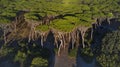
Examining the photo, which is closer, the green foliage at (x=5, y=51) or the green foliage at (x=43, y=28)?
the green foliage at (x=43, y=28)

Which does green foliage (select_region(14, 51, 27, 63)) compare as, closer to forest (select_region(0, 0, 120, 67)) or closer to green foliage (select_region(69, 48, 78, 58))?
forest (select_region(0, 0, 120, 67))

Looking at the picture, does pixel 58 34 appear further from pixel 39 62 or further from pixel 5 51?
pixel 5 51

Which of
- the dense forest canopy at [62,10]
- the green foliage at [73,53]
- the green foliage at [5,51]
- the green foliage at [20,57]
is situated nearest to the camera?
the green foliage at [20,57]

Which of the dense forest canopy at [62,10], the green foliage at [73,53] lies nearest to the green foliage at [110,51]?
the dense forest canopy at [62,10]

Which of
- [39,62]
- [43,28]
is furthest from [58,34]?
[39,62]

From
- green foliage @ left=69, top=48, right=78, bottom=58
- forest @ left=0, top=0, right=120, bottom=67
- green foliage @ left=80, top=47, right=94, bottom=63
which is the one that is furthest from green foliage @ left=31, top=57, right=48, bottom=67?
green foliage @ left=80, top=47, right=94, bottom=63

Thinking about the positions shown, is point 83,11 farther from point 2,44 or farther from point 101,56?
point 2,44

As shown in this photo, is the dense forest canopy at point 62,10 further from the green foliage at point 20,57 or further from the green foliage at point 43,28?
the green foliage at point 20,57
